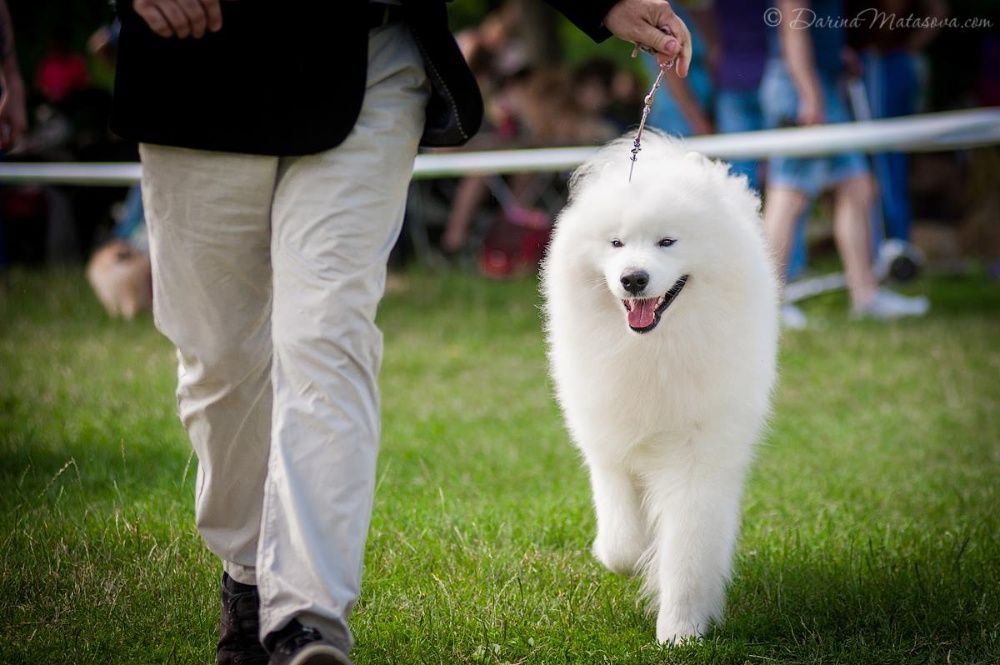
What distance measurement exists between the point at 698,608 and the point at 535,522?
0.99m

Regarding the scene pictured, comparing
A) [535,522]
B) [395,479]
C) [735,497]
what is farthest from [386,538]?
[735,497]

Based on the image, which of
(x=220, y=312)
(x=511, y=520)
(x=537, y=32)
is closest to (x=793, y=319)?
(x=511, y=520)

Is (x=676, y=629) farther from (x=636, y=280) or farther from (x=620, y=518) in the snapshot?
(x=636, y=280)

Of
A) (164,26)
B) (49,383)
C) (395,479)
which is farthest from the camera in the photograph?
(49,383)

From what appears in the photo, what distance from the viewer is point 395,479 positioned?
181 inches

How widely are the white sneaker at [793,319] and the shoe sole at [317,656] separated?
19.4 feet

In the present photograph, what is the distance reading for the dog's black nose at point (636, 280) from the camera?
3.03 metres

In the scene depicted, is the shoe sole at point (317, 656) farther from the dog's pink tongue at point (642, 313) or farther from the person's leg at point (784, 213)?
the person's leg at point (784, 213)

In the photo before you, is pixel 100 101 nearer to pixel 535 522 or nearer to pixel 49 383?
pixel 49 383

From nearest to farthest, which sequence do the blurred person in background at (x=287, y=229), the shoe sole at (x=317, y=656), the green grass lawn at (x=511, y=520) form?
the shoe sole at (x=317, y=656), the blurred person in background at (x=287, y=229), the green grass lawn at (x=511, y=520)

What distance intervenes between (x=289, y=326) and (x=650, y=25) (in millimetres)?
1093

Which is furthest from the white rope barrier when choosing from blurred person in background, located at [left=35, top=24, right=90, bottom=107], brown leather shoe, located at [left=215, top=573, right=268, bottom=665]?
brown leather shoe, located at [left=215, top=573, right=268, bottom=665]

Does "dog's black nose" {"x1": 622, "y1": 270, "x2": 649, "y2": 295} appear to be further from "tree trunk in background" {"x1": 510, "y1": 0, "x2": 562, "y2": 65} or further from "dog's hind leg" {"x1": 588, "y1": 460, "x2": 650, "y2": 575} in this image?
"tree trunk in background" {"x1": 510, "y1": 0, "x2": 562, "y2": 65}

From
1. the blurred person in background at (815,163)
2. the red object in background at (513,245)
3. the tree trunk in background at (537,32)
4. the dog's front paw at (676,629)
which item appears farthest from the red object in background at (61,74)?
the dog's front paw at (676,629)
